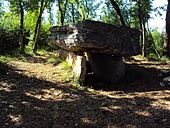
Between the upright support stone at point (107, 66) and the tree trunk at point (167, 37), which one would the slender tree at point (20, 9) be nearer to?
the upright support stone at point (107, 66)

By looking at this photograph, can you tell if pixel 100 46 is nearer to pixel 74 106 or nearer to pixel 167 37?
pixel 74 106

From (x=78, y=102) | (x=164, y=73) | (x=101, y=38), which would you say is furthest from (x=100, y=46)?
(x=78, y=102)

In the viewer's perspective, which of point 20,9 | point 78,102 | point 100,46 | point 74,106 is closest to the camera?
point 74,106

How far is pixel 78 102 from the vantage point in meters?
7.40

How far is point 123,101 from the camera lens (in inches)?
300

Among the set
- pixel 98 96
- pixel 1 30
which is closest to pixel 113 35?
pixel 98 96

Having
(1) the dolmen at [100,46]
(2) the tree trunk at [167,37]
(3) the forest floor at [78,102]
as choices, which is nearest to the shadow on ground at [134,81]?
(3) the forest floor at [78,102]

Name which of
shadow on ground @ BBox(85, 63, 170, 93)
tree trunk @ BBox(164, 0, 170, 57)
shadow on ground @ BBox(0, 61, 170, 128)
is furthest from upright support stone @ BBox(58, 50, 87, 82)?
tree trunk @ BBox(164, 0, 170, 57)

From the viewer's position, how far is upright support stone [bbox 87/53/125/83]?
33.7 ft

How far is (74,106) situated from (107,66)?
362 cm

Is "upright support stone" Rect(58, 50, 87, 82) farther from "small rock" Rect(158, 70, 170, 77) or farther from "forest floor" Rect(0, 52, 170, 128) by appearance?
"small rock" Rect(158, 70, 170, 77)

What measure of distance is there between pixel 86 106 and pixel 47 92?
56.6 inches

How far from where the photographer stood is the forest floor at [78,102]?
622cm

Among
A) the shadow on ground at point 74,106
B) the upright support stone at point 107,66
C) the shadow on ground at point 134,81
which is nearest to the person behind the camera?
the shadow on ground at point 74,106
